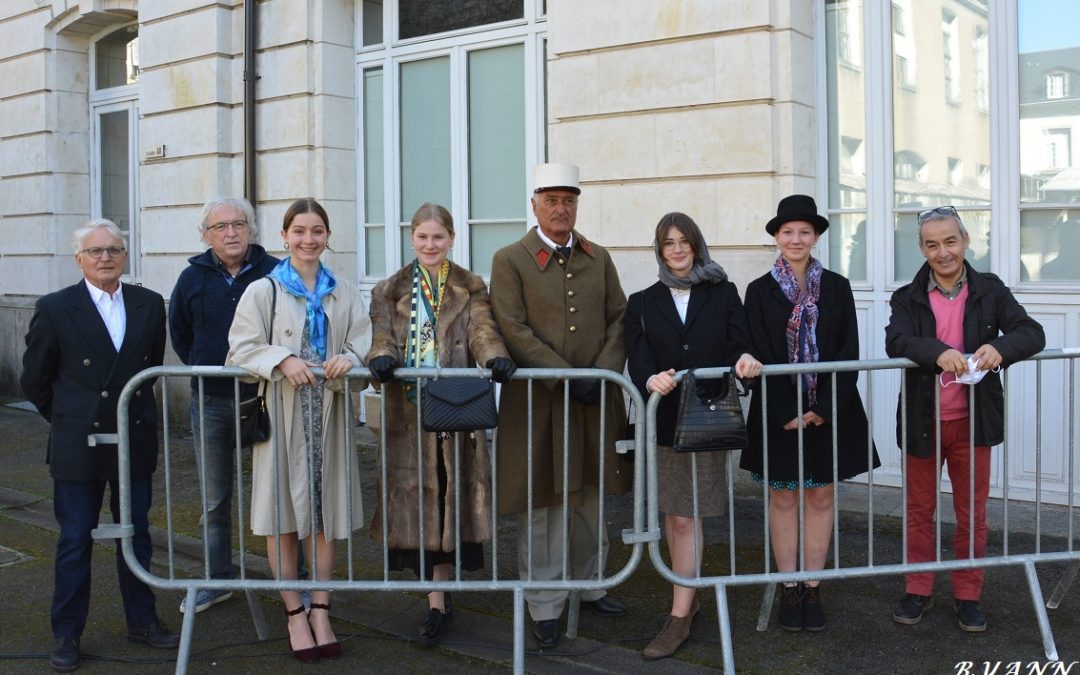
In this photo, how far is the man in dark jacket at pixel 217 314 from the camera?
15.8 ft

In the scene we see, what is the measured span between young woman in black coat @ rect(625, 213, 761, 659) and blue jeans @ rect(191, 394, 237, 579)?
1.93m

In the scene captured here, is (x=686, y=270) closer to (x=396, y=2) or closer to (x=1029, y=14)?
(x=1029, y=14)

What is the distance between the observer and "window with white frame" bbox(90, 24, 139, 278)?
11.5m

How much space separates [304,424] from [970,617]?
9.57 feet

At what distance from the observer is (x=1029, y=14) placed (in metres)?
6.05

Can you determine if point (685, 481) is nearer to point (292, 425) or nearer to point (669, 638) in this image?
point (669, 638)

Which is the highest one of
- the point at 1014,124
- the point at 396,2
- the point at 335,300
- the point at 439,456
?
the point at 396,2

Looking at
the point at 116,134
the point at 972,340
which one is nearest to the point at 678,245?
the point at 972,340

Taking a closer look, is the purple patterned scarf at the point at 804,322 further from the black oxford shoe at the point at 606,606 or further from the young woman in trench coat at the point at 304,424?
the young woman in trench coat at the point at 304,424

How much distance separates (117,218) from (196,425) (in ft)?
25.8

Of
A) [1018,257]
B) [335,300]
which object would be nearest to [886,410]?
[1018,257]

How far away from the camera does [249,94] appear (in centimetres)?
916

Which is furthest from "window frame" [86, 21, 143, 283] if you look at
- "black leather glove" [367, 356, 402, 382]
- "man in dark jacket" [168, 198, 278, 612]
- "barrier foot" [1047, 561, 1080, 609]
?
"barrier foot" [1047, 561, 1080, 609]
